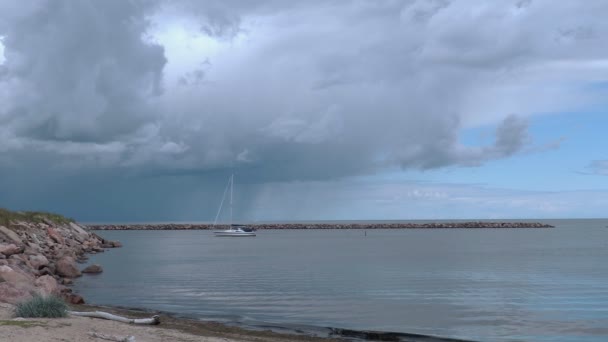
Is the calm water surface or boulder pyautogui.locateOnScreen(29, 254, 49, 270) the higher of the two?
boulder pyautogui.locateOnScreen(29, 254, 49, 270)

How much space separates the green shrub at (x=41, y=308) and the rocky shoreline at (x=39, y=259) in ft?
5.86

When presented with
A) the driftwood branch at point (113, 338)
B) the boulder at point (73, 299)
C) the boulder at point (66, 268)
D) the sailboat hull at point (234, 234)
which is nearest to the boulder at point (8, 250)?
the boulder at point (66, 268)

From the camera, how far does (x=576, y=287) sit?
113 ft

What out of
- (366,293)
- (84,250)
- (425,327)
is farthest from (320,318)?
(84,250)

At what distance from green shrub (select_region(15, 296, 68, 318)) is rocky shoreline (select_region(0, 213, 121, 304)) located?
179 centimetres

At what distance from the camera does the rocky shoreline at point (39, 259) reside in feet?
72.0

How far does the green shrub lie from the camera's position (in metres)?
16.3

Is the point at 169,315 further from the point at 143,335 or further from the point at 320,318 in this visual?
the point at 143,335

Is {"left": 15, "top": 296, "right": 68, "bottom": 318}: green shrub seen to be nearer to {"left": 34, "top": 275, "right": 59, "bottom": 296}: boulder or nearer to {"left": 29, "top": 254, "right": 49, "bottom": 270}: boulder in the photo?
{"left": 34, "top": 275, "right": 59, "bottom": 296}: boulder

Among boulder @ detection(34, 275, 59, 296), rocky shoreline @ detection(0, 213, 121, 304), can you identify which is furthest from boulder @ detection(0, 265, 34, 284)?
boulder @ detection(34, 275, 59, 296)

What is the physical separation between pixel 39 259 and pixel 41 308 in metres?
20.5

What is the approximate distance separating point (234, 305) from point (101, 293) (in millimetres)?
8203

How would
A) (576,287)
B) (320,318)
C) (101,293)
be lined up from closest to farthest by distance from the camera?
(320,318), (101,293), (576,287)

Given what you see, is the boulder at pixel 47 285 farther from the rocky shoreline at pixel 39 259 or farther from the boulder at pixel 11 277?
the boulder at pixel 11 277
